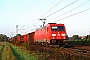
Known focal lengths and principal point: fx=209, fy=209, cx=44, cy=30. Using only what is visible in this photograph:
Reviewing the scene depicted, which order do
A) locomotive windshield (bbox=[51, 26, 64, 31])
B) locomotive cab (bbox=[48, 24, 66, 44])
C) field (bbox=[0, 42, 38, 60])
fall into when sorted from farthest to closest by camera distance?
locomotive windshield (bbox=[51, 26, 64, 31]), locomotive cab (bbox=[48, 24, 66, 44]), field (bbox=[0, 42, 38, 60])

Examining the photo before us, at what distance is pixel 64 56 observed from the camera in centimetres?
1343

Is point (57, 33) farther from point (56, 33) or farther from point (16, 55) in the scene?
point (16, 55)

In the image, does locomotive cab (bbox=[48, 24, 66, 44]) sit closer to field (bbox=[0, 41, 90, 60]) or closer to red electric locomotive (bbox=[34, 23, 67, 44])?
red electric locomotive (bbox=[34, 23, 67, 44])

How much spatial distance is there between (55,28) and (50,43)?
249 cm

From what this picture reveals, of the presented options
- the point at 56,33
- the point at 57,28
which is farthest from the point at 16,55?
the point at 57,28

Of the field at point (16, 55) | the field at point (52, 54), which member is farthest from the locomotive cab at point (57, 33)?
the field at point (16, 55)

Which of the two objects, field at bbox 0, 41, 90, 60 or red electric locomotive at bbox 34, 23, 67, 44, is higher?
red electric locomotive at bbox 34, 23, 67, 44

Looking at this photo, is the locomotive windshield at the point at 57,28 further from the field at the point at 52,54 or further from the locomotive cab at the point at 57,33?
the field at the point at 52,54

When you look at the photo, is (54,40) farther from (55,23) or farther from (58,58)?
(58,58)

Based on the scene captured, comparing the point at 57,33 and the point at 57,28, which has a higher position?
the point at 57,28

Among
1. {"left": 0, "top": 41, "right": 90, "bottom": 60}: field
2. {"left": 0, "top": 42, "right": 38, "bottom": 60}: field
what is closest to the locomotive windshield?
{"left": 0, "top": 41, "right": 90, "bottom": 60}: field

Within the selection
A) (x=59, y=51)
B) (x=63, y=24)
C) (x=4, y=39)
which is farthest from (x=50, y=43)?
(x=4, y=39)

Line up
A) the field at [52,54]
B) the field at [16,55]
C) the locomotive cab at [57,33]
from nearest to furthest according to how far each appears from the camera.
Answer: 1. the field at [52,54]
2. the field at [16,55]
3. the locomotive cab at [57,33]

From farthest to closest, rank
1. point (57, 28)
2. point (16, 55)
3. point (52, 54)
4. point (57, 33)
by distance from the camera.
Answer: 1. point (57, 28)
2. point (57, 33)
3. point (16, 55)
4. point (52, 54)
